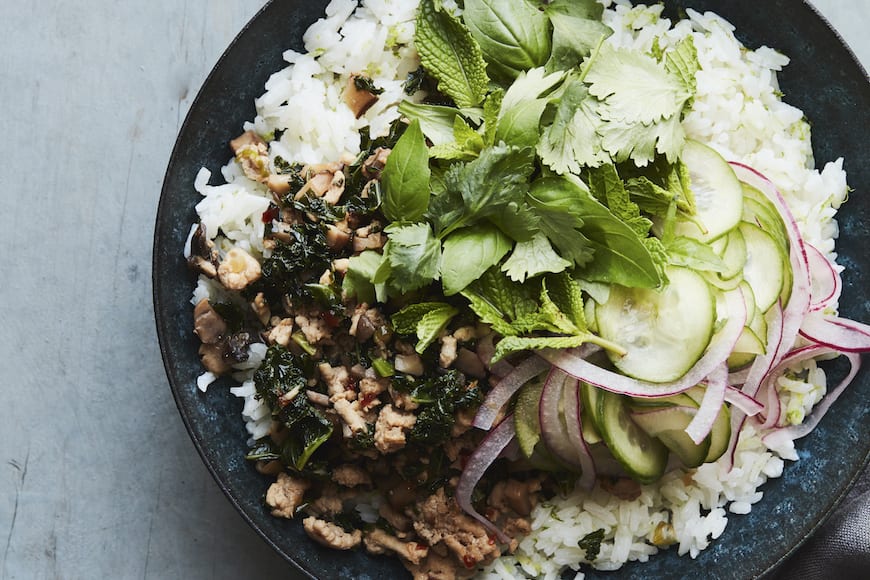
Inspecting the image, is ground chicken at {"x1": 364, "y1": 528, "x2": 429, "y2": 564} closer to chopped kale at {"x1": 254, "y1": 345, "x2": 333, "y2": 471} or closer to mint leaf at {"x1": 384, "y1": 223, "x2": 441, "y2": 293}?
chopped kale at {"x1": 254, "y1": 345, "x2": 333, "y2": 471}

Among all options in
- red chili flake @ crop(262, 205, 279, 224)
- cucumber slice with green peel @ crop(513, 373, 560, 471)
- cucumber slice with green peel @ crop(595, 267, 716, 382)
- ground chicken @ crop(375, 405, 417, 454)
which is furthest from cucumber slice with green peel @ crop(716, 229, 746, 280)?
red chili flake @ crop(262, 205, 279, 224)

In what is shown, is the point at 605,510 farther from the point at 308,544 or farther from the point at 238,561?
the point at 238,561

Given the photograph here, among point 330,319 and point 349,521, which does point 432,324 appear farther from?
point 349,521

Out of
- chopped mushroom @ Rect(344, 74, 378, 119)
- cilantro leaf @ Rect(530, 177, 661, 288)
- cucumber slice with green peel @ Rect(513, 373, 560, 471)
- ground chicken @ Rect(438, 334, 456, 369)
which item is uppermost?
cilantro leaf @ Rect(530, 177, 661, 288)

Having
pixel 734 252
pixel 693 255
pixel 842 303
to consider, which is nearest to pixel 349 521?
pixel 693 255

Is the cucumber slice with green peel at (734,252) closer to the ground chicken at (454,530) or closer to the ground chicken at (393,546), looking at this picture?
the ground chicken at (454,530)

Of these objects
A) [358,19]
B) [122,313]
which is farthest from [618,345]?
[122,313]
